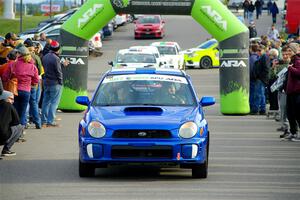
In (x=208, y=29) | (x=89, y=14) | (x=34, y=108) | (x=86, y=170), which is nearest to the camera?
(x=86, y=170)

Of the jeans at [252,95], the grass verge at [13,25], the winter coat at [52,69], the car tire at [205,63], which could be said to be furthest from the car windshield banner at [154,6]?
the grass verge at [13,25]

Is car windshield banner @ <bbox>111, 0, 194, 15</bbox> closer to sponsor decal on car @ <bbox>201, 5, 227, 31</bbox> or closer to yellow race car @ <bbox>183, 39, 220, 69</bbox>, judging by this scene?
sponsor decal on car @ <bbox>201, 5, 227, 31</bbox>

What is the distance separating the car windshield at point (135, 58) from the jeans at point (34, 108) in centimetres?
1441

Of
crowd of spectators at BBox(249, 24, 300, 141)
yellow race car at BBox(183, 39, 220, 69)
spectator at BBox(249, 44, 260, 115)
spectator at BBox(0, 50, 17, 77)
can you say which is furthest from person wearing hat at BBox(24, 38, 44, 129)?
yellow race car at BBox(183, 39, 220, 69)

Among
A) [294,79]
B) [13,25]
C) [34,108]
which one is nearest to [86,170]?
[294,79]

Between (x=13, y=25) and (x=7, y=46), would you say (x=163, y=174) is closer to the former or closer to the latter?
(x=7, y=46)

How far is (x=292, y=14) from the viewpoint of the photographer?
6188 centimetres

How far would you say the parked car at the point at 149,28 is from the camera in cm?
6644

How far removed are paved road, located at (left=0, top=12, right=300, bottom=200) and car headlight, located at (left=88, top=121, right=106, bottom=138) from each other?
590 millimetres

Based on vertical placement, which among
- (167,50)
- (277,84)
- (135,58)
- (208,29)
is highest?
(208,29)

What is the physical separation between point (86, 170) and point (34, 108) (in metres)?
7.18

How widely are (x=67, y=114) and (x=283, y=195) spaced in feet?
45.4

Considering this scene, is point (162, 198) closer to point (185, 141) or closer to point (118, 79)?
point (185, 141)

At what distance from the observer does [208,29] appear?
26766mm
